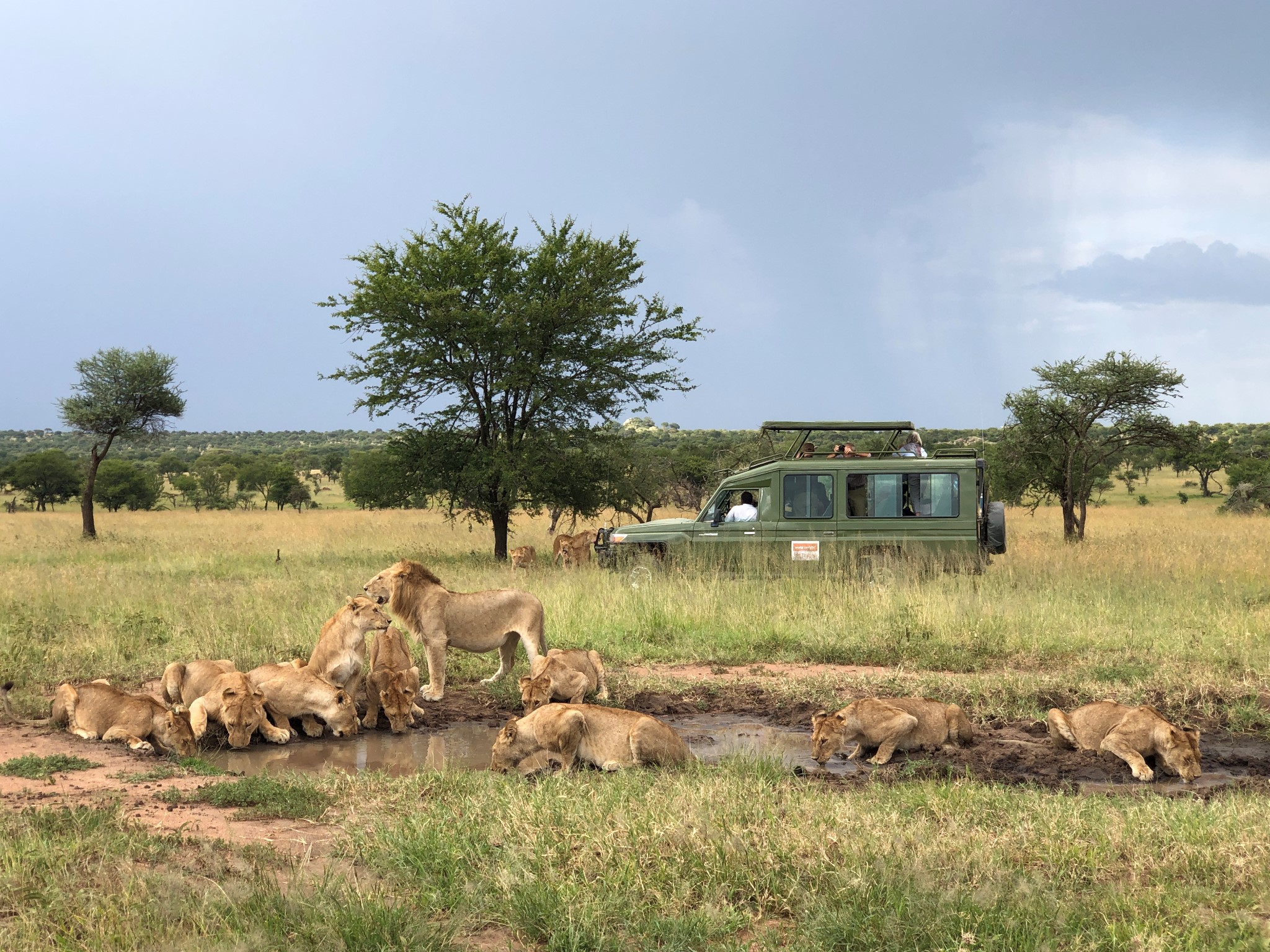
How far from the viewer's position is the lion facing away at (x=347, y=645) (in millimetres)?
8305

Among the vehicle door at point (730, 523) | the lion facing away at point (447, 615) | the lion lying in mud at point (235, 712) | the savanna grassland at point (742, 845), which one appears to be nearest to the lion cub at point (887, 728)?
the savanna grassland at point (742, 845)

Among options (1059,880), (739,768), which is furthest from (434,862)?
(1059,880)

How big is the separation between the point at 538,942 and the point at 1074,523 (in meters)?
24.9

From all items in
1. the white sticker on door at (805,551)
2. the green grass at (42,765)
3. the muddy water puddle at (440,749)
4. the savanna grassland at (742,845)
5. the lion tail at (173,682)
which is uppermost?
the white sticker on door at (805,551)

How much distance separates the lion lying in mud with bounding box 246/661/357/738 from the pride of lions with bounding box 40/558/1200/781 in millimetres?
10

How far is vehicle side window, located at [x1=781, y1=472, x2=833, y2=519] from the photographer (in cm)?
1505

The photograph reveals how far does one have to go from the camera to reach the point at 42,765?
23.1ft

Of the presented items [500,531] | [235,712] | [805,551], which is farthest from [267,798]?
[500,531]

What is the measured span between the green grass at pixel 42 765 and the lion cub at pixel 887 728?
4955mm

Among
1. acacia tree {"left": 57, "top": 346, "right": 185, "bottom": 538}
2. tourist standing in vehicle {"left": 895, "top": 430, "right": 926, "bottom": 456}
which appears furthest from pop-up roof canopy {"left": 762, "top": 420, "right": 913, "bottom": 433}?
acacia tree {"left": 57, "top": 346, "right": 185, "bottom": 538}

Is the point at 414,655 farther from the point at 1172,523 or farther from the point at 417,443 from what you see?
the point at 1172,523

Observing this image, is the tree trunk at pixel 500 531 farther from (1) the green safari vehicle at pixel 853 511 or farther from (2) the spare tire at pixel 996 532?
(2) the spare tire at pixel 996 532

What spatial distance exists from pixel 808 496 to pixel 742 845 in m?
A: 10.5

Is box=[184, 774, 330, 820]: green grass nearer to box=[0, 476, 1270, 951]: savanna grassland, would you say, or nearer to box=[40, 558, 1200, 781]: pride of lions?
box=[0, 476, 1270, 951]: savanna grassland
